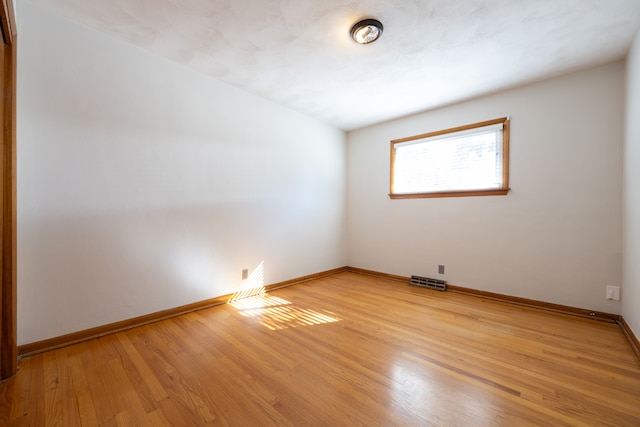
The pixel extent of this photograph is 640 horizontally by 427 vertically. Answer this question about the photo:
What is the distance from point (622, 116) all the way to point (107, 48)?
4.62 metres

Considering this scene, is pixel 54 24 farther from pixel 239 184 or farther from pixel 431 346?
pixel 431 346

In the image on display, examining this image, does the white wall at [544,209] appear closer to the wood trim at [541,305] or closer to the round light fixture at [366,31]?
the wood trim at [541,305]

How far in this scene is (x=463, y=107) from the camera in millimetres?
3270

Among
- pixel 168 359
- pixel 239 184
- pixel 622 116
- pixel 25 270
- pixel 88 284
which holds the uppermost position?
pixel 622 116

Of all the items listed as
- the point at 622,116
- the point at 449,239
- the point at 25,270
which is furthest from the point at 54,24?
the point at 622,116

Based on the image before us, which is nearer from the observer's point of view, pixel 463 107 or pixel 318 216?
pixel 463 107

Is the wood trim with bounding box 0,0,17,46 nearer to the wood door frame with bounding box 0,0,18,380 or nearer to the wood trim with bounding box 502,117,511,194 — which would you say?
the wood door frame with bounding box 0,0,18,380

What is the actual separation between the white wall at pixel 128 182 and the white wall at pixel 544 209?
2.18 m

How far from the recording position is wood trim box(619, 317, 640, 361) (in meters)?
1.84

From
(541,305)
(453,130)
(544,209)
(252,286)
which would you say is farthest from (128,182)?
(541,305)

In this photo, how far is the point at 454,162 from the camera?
3.34m

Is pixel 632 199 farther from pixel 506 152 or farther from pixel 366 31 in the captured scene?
pixel 366 31

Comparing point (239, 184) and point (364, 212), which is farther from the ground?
point (239, 184)

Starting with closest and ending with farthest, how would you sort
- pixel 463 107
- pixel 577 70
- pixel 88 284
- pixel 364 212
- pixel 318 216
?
pixel 88 284 → pixel 577 70 → pixel 463 107 → pixel 318 216 → pixel 364 212
